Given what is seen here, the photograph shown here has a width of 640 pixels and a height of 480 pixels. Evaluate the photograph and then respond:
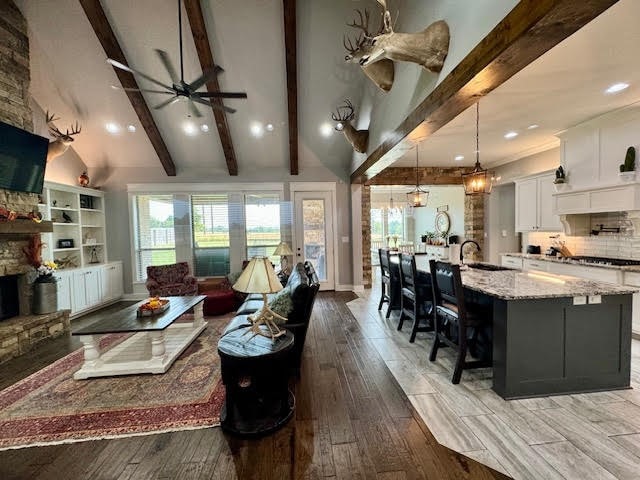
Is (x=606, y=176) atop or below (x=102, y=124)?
below

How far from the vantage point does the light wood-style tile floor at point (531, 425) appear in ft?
5.83

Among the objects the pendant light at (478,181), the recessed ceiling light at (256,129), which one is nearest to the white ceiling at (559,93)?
the pendant light at (478,181)

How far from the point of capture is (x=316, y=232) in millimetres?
6824

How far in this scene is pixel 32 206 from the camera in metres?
4.06

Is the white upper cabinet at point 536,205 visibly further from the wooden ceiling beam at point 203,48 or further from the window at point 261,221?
the wooden ceiling beam at point 203,48

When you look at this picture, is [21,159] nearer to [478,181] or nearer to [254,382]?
[254,382]

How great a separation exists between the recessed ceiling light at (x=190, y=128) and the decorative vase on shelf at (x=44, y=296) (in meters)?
3.17

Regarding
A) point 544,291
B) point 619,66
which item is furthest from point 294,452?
point 619,66

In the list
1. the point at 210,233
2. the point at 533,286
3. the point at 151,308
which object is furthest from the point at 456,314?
the point at 210,233

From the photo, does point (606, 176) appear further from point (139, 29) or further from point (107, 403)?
point (139, 29)

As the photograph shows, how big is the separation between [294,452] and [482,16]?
307 cm

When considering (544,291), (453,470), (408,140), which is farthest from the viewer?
(408,140)

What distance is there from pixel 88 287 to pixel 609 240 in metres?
8.35

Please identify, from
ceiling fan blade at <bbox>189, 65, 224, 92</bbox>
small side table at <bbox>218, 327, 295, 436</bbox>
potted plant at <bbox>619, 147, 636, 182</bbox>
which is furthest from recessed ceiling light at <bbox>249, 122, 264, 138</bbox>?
potted plant at <bbox>619, 147, 636, 182</bbox>
